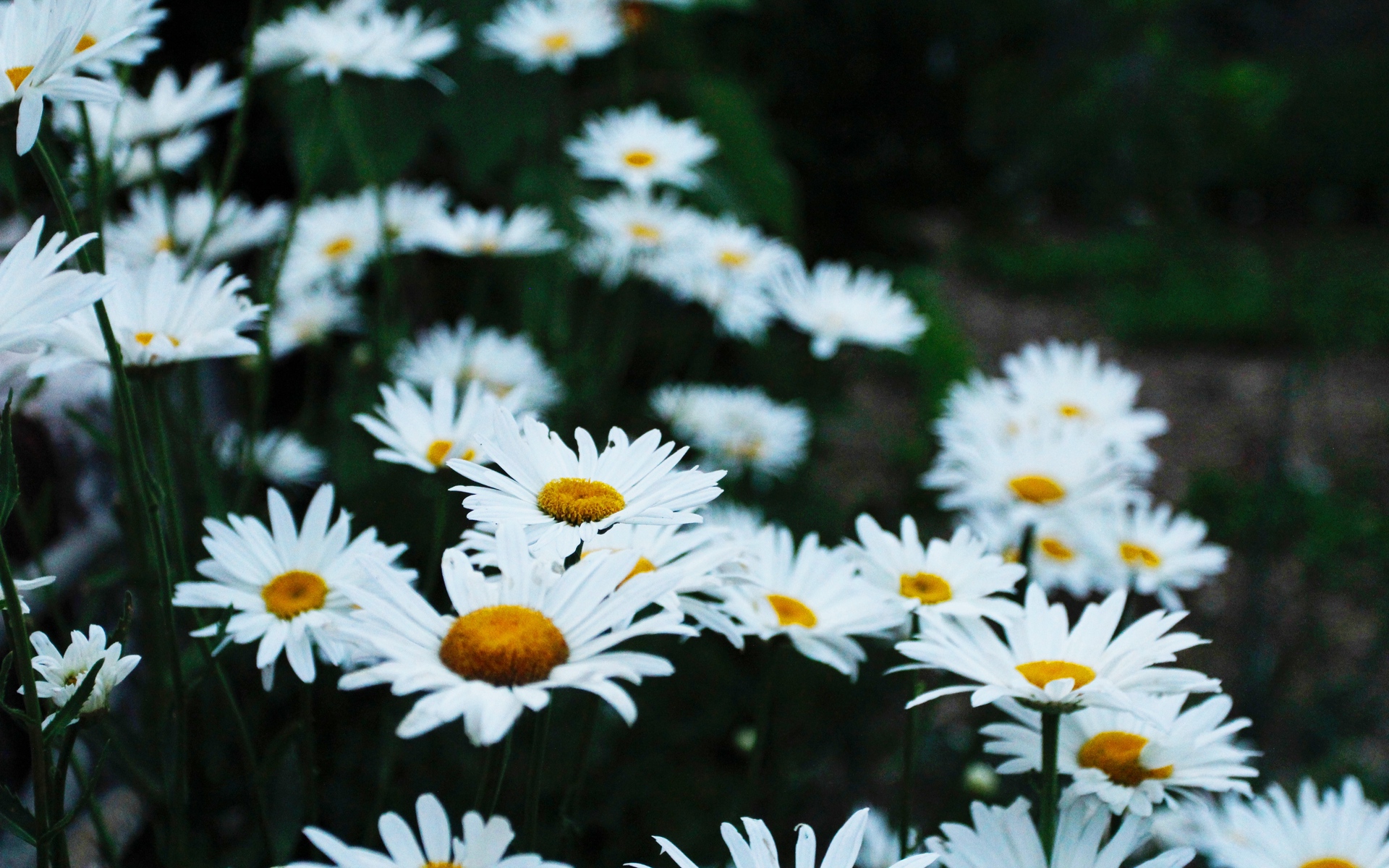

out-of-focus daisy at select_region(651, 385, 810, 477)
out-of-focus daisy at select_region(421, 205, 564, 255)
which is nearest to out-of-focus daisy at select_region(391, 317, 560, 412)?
out-of-focus daisy at select_region(421, 205, 564, 255)

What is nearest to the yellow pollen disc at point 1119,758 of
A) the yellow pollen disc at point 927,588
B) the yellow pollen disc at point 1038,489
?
the yellow pollen disc at point 927,588

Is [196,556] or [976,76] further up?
[976,76]

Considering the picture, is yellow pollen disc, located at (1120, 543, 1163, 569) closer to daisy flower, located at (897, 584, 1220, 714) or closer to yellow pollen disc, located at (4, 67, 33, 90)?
daisy flower, located at (897, 584, 1220, 714)

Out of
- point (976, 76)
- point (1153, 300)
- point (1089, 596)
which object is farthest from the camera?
point (1153, 300)

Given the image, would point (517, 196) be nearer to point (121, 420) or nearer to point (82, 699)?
point (121, 420)

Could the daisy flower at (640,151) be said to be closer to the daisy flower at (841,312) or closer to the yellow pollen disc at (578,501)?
the daisy flower at (841,312)

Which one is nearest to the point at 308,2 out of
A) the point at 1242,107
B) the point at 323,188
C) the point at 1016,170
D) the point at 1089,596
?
the point at 323,188

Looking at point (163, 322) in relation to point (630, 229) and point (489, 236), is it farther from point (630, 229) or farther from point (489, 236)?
point (630, 229)
